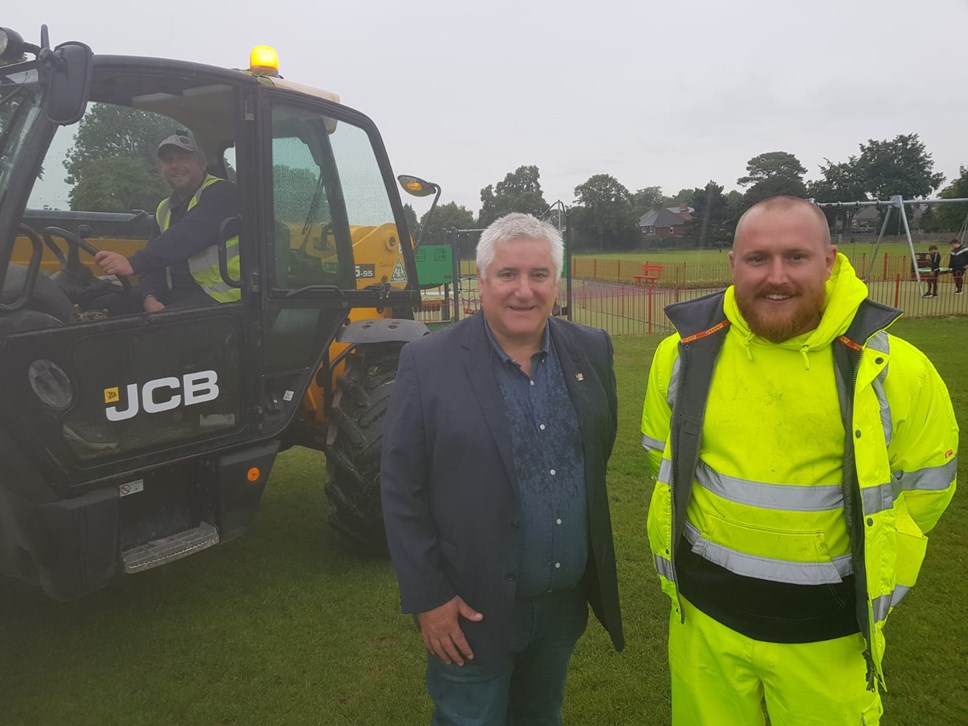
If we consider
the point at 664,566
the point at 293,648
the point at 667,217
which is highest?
the point at 667,217

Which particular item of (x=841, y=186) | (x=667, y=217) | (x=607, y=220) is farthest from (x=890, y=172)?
(x=607, y=220)

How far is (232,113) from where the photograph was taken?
10.3ft

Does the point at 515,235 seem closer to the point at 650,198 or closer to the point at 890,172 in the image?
the point at 890,172

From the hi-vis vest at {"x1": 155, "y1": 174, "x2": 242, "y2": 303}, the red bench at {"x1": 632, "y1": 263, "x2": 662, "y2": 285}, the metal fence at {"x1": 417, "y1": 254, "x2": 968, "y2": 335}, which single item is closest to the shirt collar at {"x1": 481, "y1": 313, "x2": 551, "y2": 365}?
the hi-vis vest at {"x1": 155, "y1": 174, "x2": 242, "y2": 303}

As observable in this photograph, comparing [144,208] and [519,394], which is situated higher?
[144,208]

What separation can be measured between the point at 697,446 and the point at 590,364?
39cm

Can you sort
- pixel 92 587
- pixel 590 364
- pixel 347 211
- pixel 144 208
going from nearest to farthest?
pixel 590 364 < pixel 92 587 < pixel 144 208 < pixel 347 211

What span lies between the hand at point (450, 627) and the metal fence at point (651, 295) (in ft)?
29.8

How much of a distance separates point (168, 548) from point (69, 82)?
1.84 metres

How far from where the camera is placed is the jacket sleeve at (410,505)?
1.88 metres

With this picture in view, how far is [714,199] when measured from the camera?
47.4 feet

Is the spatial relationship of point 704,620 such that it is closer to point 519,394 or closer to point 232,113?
point 519,394

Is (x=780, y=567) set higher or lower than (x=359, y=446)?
higher

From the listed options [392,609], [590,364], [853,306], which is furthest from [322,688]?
[853,306]
